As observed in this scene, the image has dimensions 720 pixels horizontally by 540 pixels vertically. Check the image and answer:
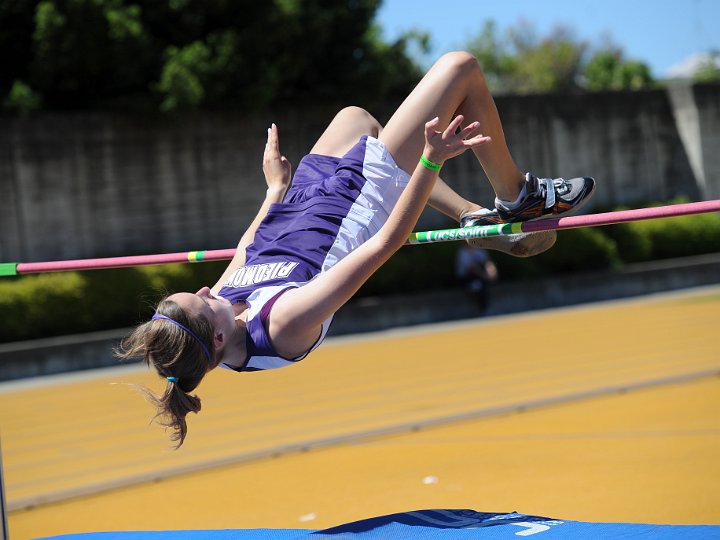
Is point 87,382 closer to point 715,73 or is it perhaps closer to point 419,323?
point 419,323

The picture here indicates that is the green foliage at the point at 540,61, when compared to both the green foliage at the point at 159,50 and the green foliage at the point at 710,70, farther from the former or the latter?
the green foliage at the point at 159,50

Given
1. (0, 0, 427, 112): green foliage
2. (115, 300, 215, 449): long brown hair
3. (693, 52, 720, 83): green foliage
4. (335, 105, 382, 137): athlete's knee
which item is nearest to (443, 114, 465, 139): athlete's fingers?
(335, 105, 382, 137): athlete's knee

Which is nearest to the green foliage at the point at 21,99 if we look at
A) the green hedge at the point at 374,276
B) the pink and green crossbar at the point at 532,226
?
the green hedge at the point at 374,276

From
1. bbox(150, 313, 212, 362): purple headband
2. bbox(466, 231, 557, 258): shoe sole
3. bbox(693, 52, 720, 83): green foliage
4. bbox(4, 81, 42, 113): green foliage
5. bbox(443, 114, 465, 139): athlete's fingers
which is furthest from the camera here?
bbox(693, 52, 720, 83): green foliage

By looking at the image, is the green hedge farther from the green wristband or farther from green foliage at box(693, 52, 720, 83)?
green foliage at box(693, 52, 720, 83)

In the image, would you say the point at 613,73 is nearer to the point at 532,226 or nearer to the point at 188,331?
the point at 532,226

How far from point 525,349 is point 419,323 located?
3494mm

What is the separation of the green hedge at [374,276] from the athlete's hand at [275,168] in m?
4.55

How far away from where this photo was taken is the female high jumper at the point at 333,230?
2.83m

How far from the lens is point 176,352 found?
2.95 metres

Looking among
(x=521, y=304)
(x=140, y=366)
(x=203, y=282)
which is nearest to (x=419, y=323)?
(x=521, y=304)

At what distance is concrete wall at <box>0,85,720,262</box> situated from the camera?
11.4 metres

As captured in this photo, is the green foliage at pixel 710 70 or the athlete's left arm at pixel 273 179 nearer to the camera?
the athlete's left arm at pixel 273 179

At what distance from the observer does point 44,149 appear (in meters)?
11.5
